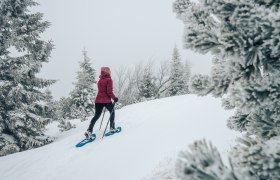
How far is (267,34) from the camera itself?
1641 mm

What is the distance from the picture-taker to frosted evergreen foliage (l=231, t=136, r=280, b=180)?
1512 mm

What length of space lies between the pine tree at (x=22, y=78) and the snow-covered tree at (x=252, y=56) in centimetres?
1361

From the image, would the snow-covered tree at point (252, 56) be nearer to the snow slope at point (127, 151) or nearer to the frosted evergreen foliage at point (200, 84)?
the frosted evergreen foliage at point (200, 84)

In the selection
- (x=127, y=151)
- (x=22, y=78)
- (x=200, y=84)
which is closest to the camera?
(x=200, y=84)

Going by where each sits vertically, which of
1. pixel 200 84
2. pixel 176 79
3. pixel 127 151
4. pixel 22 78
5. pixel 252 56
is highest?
pixel 252 56

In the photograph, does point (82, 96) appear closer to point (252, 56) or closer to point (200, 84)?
point (200, 84)

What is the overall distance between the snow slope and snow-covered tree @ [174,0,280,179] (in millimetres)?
3265

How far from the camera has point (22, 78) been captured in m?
14.9

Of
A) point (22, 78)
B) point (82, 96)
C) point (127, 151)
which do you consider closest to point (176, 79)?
point (82, 96)

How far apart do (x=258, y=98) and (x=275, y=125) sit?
1.04 ft

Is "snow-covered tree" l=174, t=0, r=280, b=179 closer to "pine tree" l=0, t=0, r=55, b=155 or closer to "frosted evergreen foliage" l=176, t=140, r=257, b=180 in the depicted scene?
"frosted evergreen foliage" l=176, t=140, r=257, b=180

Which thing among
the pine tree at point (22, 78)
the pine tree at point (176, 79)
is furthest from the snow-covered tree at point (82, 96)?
the pine tree at point (176, 79)

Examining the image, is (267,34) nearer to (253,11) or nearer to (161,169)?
(253,11)

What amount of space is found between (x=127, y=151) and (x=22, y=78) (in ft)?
34.6
